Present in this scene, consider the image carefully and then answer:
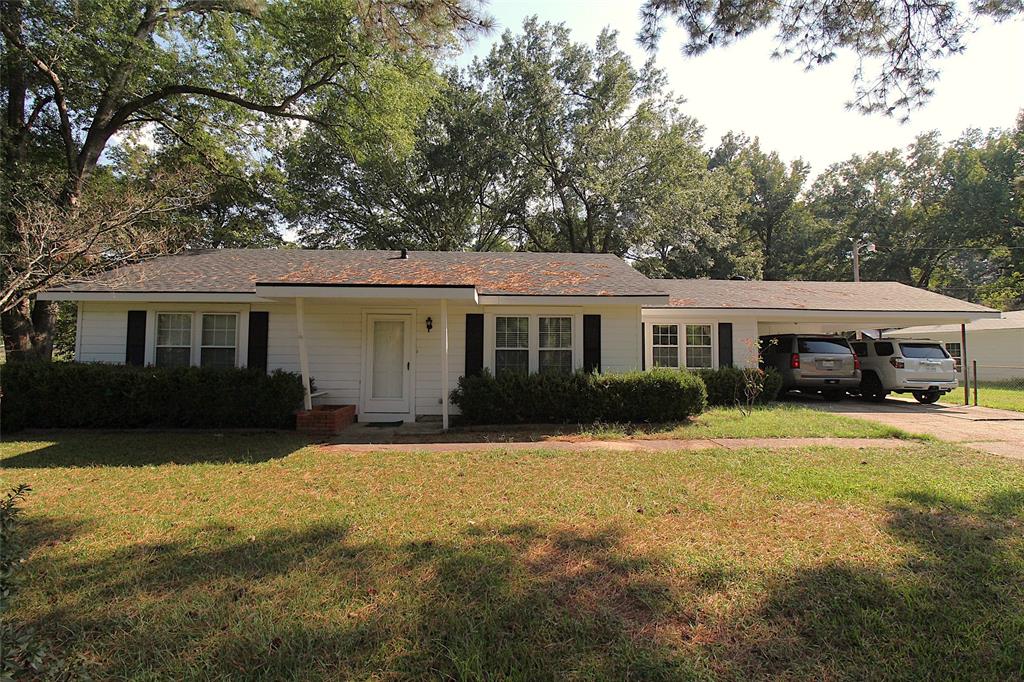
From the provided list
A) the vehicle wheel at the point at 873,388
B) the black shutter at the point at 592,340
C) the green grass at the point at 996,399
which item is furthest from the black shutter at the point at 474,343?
the green grass at the point at 996,399

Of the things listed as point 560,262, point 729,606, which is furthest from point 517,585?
point 560,262

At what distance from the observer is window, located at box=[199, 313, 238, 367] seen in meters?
9.73

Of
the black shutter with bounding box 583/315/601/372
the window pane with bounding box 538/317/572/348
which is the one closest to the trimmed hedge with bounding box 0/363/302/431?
the window pane with bounding box 538/317/572/348

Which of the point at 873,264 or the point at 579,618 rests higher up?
the point at 873,264

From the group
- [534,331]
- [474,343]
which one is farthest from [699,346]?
[474,343]

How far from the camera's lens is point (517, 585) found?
3.07 m

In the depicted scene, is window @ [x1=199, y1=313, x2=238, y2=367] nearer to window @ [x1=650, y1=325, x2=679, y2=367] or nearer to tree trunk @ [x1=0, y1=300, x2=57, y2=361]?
tree trunk @ [x1=0, y1=300, x2=57, y2=361]

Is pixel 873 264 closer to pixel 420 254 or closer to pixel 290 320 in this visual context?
pixel 420 254

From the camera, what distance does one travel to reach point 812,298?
1411cm

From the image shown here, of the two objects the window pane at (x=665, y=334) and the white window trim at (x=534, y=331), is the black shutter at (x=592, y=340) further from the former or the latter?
the window pane at (x=665, y=334)

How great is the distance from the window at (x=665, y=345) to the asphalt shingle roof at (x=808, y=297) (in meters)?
0.71

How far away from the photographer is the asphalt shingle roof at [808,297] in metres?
12.9

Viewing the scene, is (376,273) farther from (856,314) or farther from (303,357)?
(856,314)

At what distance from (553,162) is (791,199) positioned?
21.0 m
